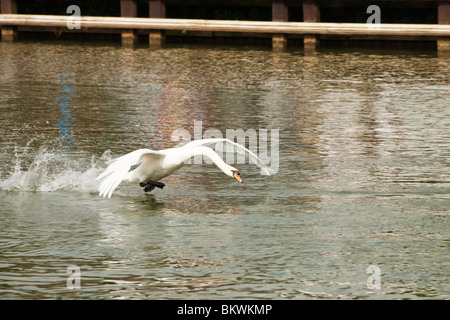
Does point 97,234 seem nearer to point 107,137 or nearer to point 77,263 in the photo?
point 77,263

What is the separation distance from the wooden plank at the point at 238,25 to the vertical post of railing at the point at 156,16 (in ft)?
1.32

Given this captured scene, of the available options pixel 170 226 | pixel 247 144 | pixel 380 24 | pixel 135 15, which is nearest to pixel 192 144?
pixel 170 226

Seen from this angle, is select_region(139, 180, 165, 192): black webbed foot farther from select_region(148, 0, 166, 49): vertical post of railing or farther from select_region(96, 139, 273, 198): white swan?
select_region(148, 0, 166, 49): vertical post of railing

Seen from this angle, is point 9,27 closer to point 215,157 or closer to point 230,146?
point 230,146

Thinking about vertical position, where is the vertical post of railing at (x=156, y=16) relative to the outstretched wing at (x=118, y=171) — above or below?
above

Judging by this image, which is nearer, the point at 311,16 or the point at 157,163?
the point at 157,163

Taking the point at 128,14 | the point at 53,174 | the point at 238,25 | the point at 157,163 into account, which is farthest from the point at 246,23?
the point at 157,163

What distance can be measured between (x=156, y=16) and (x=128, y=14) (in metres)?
0.85

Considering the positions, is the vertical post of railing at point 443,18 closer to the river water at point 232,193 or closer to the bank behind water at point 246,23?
the bank behind water at point 246,23

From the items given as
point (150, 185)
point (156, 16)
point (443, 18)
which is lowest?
point (150, 185)

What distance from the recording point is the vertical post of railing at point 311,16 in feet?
98.4

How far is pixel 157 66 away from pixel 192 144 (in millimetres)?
13789

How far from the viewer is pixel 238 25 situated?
97.2 ft

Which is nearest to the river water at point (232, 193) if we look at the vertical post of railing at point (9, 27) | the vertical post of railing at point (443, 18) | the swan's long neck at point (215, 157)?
the swan's long neck at point (215, 157)
